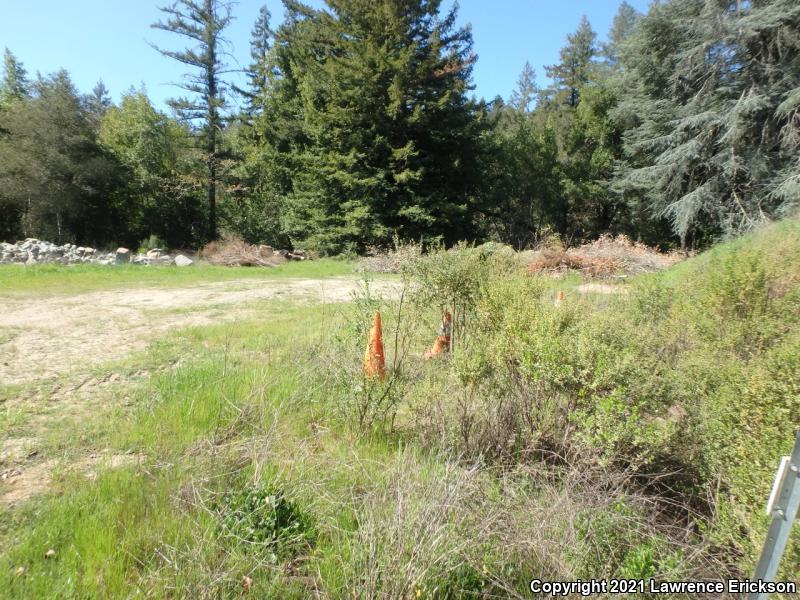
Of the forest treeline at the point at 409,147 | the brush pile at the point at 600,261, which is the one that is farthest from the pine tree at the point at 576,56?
the brush pile at the point at 600,261

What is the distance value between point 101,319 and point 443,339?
5.33 m

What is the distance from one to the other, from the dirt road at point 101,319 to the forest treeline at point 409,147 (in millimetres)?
9613

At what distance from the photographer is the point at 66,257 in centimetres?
1480

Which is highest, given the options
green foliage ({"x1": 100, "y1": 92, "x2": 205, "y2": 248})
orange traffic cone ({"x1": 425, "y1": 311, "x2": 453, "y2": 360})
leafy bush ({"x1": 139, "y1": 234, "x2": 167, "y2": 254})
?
green foliage ({"x1": 100, "y1": 92, "x2": 205, "y2": 248})

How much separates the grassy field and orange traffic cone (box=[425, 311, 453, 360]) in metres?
0.30

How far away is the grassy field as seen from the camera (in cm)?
193

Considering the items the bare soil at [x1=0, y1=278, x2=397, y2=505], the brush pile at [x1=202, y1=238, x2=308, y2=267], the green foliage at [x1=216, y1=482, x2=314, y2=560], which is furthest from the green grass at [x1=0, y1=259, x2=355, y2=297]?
the green foliage at [x1=216, y1=482, x2=314, y2=560]

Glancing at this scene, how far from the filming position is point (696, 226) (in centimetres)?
1784

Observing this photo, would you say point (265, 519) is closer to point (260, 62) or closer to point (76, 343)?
point (76, 343)

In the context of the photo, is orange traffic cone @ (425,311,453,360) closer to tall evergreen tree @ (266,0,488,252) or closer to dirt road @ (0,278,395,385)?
dirt road @ (0,278,395,385)

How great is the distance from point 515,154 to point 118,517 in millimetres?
27138

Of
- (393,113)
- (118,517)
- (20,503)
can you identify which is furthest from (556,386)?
(393,113)

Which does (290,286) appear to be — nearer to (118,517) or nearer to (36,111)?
(118,517)

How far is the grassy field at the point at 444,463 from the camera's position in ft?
6.33
